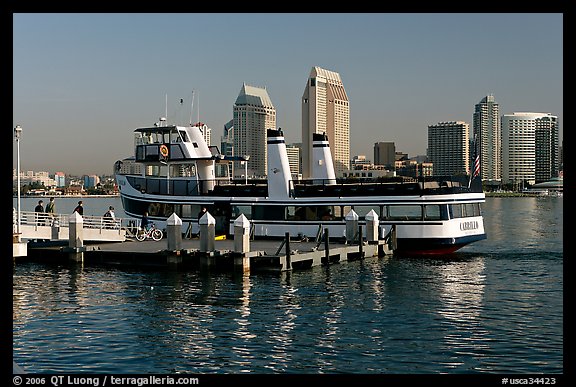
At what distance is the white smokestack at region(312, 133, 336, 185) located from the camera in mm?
44844

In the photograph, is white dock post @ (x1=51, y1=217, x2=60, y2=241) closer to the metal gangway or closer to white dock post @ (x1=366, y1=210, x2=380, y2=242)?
the metal gangway

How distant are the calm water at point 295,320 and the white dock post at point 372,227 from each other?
8.18ft

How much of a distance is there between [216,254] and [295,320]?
33.9 feet

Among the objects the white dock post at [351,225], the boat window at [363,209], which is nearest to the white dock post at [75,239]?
the white dock post at [351,225]

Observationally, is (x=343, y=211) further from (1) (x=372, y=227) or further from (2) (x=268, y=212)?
(2) (x=268, y=212)

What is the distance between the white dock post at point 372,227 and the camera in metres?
37.7

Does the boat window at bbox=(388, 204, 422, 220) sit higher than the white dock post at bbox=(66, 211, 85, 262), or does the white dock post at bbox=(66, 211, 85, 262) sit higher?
the boat window at bbox=(388, 204, 422, 220)

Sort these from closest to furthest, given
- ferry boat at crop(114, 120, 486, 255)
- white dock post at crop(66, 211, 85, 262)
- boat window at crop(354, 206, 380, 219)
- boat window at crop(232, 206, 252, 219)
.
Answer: white dock post at crop(66, 211, 85, 262)
ferry boat at crop(114, 120, 486, 255)
boat window at crop(354, 206, 380, 219)
boat window at crop(232, 206, 252, 219)

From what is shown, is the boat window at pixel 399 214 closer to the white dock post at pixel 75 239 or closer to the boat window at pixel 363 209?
the boat window at pixel 363 209

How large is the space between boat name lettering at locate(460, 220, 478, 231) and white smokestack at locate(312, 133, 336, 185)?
352 inches

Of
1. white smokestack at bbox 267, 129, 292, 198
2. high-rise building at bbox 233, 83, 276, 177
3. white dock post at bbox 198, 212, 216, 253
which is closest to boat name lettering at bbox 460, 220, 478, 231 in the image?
white smokestack at bbox 267, 129, 292, 198

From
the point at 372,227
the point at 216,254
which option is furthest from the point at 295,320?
the point at 372,227
